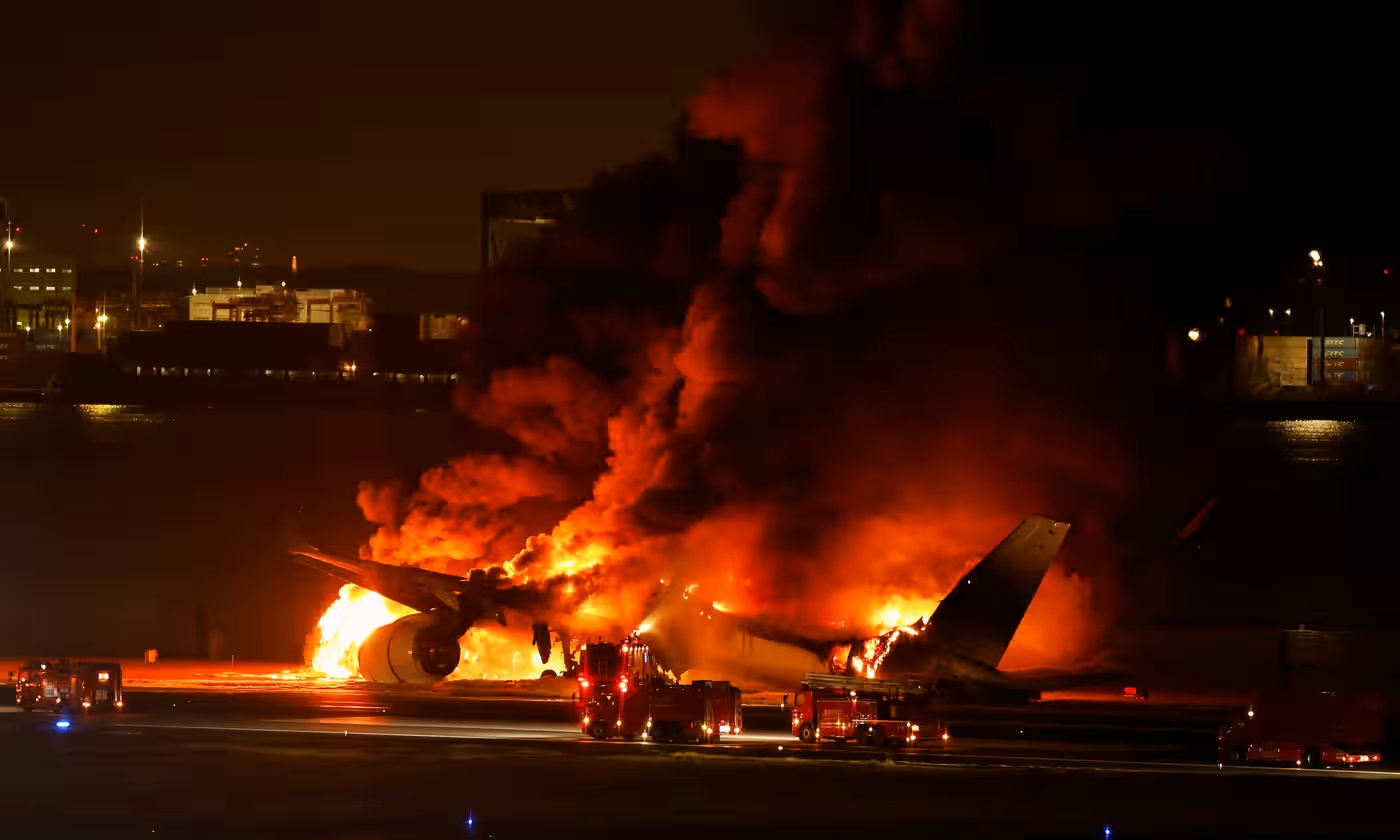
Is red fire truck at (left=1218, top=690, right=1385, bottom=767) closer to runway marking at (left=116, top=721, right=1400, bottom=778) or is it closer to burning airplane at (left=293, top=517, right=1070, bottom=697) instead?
runway marking at (left=116, top=721, right=1400, bottom=778)

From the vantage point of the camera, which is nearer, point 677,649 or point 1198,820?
point 1198,820

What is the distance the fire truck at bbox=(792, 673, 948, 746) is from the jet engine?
11955 millimetres

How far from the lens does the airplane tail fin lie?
44.2 metres

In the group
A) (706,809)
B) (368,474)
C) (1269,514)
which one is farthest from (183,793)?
(368,474)

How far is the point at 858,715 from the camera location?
37.8 meters

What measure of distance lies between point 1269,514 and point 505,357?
89.6 m

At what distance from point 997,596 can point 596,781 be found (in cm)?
1610

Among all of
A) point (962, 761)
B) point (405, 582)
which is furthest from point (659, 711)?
point (405, 582)

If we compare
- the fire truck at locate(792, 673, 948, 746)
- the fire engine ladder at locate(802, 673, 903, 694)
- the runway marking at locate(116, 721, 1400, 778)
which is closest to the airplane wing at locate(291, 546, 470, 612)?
the runway marking at locate(116, 721, 1400, 778)

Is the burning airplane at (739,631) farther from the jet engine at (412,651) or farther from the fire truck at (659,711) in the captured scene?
the fire truck at (659,711)

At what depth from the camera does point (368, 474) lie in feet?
520

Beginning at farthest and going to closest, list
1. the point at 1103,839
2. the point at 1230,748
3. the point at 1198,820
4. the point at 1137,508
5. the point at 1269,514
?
1. the point at 1269,514
2. the point at 1137,508
3. the point at 1230,748
4. the point at 1198,820
5. the point at 1103,839

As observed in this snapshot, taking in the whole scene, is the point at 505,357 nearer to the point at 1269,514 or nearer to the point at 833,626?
the point at 833,626

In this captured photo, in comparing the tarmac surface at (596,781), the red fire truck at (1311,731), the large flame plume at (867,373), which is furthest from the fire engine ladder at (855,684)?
the large flame plume at (867,373)
